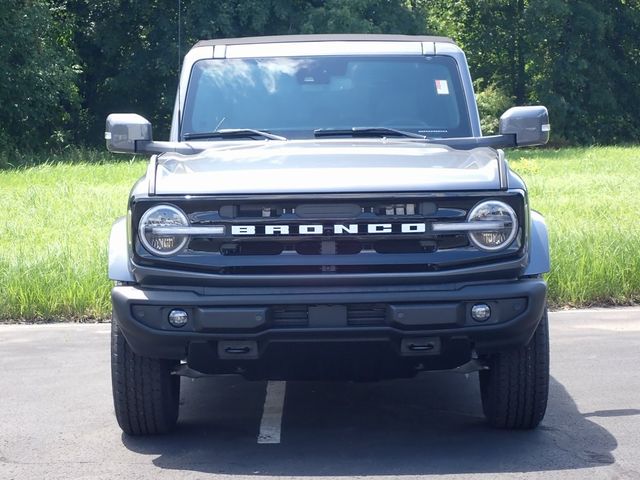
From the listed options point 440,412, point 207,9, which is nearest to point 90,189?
point 440,412

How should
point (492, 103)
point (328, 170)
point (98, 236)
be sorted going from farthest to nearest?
point (492, 103) < point (98, 236) < point (328, 170)

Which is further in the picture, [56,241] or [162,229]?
[56,241]

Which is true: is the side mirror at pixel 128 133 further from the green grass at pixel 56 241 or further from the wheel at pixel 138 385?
the green grass at pixel 56 241

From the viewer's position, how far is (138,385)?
5207mm

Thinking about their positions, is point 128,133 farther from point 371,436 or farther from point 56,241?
point 56,241

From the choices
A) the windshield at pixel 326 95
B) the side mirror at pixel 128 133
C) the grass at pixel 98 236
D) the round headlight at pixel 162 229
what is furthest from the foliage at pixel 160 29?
the round headlight at pixel 162 229

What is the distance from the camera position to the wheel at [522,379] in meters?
5.21

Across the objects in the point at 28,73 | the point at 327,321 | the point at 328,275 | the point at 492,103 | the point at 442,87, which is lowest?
the point at 492,103

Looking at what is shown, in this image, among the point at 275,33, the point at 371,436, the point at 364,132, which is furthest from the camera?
the point at 275,33

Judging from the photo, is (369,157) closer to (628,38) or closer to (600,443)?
(600,443)

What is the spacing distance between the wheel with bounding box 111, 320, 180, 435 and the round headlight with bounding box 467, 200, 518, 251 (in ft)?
4.85

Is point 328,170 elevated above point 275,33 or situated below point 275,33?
above

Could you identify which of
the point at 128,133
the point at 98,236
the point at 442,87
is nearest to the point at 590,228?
the point at 98,236

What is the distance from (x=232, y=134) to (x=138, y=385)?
4.80ft
